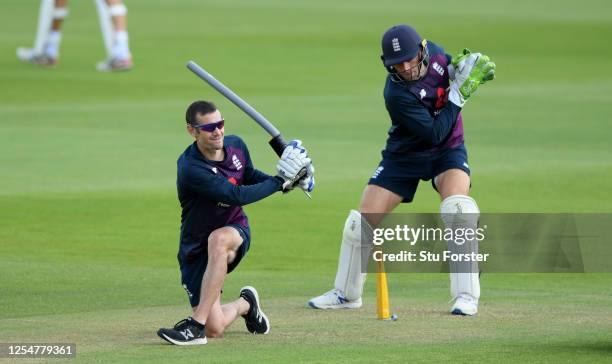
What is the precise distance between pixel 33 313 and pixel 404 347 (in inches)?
114

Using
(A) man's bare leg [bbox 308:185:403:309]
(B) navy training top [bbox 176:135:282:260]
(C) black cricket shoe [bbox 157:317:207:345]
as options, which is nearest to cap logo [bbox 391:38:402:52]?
(A) man's bare leg [bbox 308:185:403:309]

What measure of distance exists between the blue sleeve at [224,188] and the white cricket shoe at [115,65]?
17.3 meters

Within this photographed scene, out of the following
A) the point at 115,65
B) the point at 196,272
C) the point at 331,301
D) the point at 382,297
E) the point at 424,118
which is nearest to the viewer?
the point at 196,272

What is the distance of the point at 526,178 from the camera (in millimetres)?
15727

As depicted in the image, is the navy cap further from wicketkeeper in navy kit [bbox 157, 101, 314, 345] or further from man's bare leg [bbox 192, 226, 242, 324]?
man's bare leg [bbox 192, 226, 242, 324]

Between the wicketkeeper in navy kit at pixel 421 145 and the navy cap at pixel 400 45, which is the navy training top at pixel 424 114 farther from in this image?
the navy cap at pixel 400 45

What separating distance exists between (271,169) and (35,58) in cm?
1129

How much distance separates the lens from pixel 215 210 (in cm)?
873

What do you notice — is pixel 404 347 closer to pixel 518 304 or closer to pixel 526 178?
pixel 518 304

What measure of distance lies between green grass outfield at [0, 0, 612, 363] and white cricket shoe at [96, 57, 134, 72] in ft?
0.62

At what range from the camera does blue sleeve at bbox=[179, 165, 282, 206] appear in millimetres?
8500

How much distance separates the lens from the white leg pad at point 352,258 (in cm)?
960

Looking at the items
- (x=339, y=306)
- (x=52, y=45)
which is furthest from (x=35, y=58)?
(x=339, y=306)

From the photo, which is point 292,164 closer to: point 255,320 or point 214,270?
point 214,270
